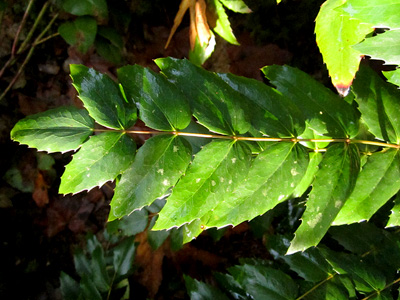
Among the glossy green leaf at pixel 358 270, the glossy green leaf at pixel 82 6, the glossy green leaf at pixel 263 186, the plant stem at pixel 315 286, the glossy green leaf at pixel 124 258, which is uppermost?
the glossy green leaf at pixel 82 6

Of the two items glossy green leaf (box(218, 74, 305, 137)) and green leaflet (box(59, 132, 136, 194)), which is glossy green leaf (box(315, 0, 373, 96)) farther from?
green leaflet (box(59, 132, 136, 194))

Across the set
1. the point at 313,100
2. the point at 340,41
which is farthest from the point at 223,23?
the point at 313,100

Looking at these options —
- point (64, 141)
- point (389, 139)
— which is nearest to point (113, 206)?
point (64, 141)

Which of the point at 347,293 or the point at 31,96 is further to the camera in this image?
the point at 31,96

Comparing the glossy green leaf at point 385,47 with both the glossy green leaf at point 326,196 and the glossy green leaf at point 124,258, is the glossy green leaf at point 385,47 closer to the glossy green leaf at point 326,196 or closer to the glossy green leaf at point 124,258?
the glossy green leaf at point 326,196

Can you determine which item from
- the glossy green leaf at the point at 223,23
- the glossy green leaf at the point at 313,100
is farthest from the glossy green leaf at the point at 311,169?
the glossy green leaf at the point at 223,23

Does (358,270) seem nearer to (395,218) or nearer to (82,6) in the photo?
(395,218)

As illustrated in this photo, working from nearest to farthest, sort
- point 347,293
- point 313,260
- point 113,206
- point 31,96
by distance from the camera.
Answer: point 113,206
point 347,293
point 313,260
point 31,96

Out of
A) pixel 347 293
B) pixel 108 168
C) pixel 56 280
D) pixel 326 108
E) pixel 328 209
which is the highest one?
pixel 108 168

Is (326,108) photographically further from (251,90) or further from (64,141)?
(64,141)
